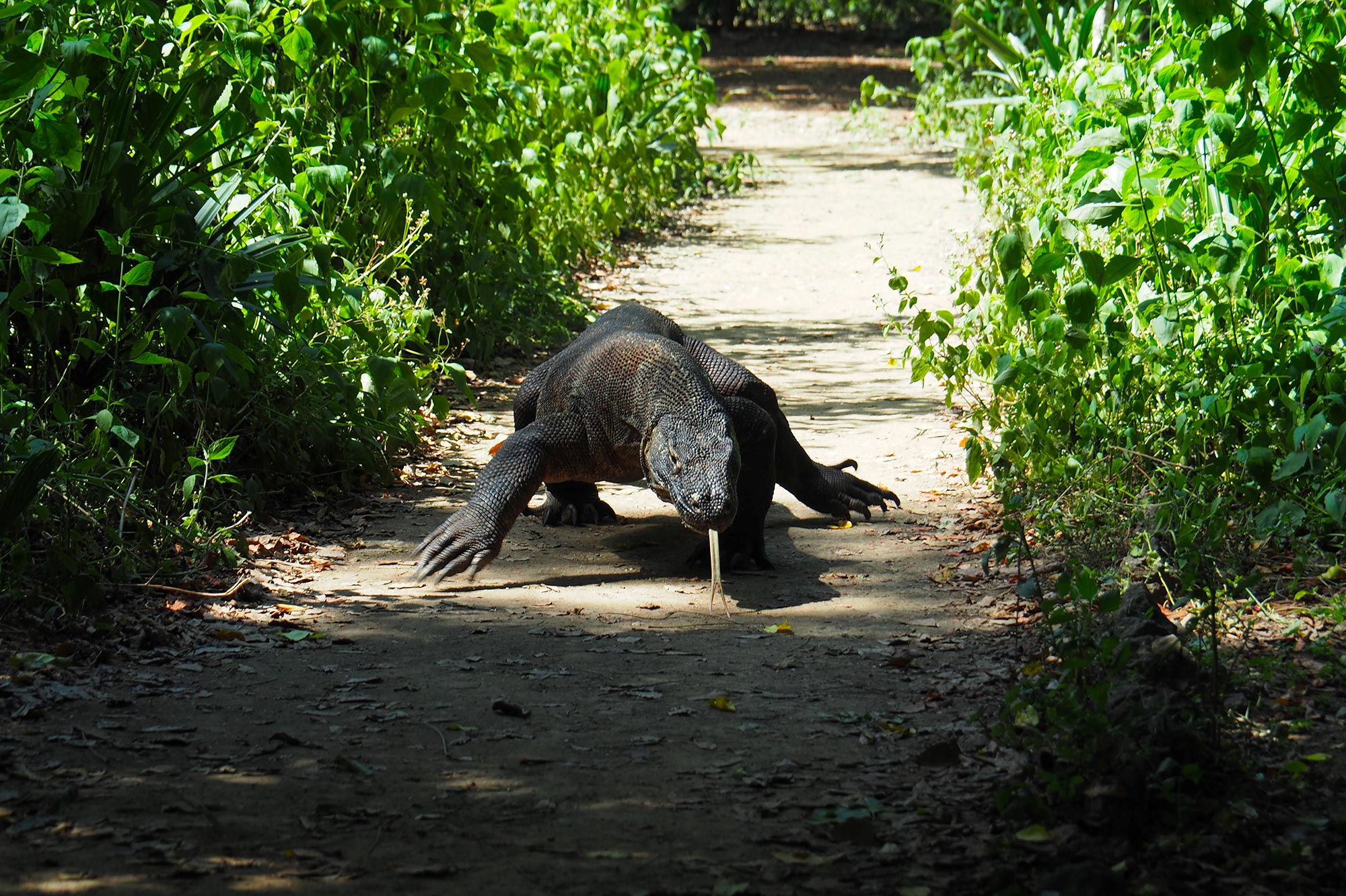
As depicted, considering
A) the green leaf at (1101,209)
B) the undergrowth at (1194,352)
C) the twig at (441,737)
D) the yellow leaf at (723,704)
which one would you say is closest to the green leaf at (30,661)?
the twig at (441,737)

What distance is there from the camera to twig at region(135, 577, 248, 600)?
4207mm

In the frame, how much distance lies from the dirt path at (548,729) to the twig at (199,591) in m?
0.05

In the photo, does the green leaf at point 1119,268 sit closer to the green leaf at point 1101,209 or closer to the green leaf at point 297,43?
the green leaf at point 1101,209

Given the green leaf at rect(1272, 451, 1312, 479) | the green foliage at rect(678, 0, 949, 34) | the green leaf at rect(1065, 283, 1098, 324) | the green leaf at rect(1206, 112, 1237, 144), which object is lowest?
the green leaf at rect(1272, 451, 1312, 479)

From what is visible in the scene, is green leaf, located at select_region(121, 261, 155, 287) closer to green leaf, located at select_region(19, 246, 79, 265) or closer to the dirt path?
green leaf, located at select_region(19, 246, 79, 265)

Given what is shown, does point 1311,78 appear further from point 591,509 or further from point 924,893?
point 591,509

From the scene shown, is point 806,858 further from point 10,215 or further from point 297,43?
point 297,43

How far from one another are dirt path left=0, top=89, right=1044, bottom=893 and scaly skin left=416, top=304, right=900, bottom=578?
16 cm

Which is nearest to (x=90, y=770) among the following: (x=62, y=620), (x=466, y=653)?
(x=62, y=620)

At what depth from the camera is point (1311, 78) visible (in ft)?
12.3

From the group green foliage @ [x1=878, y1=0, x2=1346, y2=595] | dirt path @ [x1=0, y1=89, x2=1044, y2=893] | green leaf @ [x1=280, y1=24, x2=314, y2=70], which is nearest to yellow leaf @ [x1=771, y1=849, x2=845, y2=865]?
dirt path @ [x1=0, y1=89, x2=1044, y2=893]

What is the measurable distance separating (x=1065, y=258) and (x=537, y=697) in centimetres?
231

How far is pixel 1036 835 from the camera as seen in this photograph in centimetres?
269

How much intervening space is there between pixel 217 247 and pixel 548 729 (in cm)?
231
